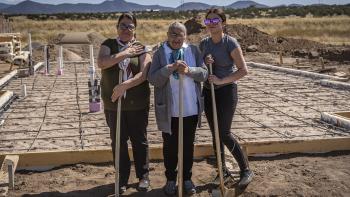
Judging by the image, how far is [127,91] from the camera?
142 inches

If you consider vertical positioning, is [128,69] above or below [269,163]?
above

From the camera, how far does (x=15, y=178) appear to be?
13.9ft

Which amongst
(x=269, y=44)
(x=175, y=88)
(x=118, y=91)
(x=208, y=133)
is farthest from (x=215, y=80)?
(x=269, y=44)

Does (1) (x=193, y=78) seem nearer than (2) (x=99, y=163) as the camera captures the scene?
Yes

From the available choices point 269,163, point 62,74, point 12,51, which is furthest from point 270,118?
point 12,51

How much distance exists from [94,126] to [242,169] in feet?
9.25

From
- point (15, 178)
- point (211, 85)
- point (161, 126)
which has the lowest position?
point (15, 178)

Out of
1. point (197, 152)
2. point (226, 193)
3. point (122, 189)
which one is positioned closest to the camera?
point (226, 193)

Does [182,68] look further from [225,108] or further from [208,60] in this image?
[225,108]

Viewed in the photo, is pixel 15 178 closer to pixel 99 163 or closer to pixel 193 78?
pixel 99 163

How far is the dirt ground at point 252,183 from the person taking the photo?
3.86 meters

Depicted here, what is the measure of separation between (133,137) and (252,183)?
1.11 meters

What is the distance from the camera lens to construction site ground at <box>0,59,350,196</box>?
13.1 ft

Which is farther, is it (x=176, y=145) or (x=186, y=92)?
(x=176, y=145)
